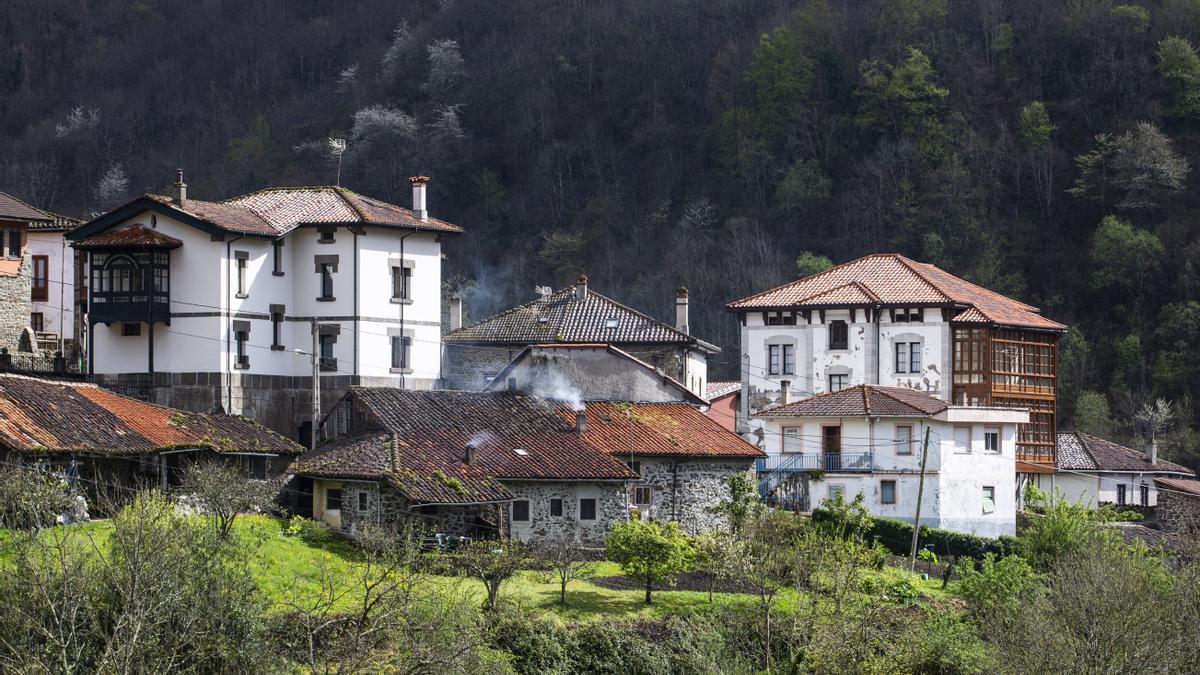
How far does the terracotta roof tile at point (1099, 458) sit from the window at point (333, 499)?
34.0 meters

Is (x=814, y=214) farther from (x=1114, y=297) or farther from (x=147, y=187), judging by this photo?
(x=147, y=187)

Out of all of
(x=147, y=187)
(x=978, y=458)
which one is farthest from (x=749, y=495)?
(x=147, y=187)

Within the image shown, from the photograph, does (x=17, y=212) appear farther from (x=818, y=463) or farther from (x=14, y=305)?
(x=818, y=463)

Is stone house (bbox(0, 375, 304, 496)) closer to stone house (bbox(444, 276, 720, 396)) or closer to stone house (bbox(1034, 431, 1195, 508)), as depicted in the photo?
stone house (bbox(444, 276, 720, 396))

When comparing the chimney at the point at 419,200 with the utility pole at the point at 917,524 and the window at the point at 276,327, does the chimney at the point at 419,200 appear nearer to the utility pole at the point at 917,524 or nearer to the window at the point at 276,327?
the window at the point at 276,327

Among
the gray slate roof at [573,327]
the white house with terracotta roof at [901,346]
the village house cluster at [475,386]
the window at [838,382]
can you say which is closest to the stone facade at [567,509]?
the village house cluster at [475,386]

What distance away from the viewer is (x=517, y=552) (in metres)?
44.1

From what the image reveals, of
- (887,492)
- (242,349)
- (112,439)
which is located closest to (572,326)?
(242,349)

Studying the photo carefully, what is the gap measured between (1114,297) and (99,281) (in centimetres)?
4906

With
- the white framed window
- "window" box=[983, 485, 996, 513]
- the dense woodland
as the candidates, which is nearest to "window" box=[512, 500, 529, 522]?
the white framed window

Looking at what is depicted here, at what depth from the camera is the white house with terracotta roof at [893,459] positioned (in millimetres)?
61000

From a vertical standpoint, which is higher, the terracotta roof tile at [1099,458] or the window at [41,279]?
the window at [41,279]

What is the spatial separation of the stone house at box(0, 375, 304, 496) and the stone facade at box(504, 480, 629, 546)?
6.39 m

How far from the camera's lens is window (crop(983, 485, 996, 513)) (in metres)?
62.4
